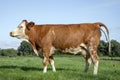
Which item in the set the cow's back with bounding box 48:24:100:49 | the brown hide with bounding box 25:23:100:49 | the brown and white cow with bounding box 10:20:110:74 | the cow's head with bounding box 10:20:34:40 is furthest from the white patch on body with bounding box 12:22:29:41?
the cow's back with bounding box 48:24:100:49

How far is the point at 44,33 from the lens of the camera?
16.3 meters

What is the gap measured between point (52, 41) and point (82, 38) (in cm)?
156

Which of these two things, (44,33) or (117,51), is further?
(117,51)

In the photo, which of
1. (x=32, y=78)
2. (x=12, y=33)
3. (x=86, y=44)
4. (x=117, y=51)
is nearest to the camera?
(x=32, y=78)

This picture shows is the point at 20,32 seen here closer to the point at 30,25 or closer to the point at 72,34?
the point at 30,25

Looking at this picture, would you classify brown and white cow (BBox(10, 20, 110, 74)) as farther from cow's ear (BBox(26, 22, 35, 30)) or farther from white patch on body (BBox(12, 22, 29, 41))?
white patch on body (BBox(12, 22, 29, 41))

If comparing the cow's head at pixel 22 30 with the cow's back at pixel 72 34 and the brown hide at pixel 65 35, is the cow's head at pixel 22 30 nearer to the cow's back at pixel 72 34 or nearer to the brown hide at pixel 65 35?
the brown hide at pixel 65 35

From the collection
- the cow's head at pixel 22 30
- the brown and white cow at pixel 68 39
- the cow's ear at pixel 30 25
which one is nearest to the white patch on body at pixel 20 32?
the cow's head at pixel 22 30

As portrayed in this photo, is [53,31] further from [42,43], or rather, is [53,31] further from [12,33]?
[12,33]

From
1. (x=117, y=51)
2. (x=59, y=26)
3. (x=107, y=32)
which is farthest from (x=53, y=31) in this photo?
(x=117, y=51)

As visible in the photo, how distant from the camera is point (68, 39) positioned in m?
15.9

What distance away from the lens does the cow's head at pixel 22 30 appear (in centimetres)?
1680

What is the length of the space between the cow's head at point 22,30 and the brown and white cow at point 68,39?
1.33ft

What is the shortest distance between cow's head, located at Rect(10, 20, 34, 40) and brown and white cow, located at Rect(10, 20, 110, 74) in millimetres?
407
